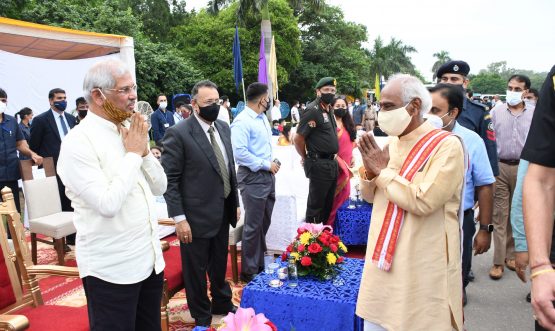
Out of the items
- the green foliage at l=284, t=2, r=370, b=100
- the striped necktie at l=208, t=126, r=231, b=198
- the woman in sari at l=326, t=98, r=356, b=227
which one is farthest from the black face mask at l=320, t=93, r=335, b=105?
the green foliage at l=284, t=2, r=370, b=100

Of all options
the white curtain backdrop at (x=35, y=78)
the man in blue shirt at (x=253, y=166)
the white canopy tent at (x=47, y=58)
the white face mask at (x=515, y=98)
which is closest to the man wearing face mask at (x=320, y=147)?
the man in blue shirt at (x=253, y=166)

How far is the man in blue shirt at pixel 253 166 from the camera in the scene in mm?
3889

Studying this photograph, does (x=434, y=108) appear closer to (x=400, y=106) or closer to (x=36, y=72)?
(x=400, y=106)

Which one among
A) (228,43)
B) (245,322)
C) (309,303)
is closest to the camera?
(245,322)

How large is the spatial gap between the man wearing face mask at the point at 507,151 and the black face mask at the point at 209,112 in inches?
120

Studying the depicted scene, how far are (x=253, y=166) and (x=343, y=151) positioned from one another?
167 centimetres

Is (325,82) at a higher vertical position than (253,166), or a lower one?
higher

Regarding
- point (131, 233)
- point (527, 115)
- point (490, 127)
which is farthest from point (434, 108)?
point (131, 233)

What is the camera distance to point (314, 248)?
2.75m

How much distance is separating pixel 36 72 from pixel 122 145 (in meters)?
7.93

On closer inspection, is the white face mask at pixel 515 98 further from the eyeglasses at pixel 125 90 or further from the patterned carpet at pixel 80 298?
the eyeglasses at pixel 125 90

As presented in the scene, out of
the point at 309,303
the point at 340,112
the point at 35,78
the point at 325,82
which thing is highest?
the point at 35,78

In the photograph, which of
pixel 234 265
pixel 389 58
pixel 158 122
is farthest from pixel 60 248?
pixel 389 58

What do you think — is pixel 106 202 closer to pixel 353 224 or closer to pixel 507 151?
pixel 353 224
